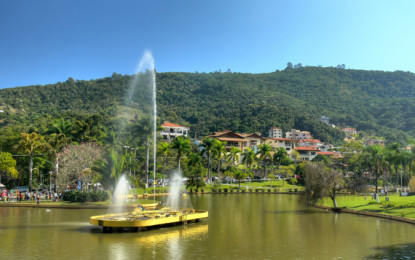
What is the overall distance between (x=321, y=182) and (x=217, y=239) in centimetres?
2216

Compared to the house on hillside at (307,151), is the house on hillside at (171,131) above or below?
above

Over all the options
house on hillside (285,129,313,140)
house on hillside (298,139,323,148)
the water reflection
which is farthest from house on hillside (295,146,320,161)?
the water reflection

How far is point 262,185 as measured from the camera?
92.6 meters

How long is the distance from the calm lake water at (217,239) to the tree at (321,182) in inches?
286

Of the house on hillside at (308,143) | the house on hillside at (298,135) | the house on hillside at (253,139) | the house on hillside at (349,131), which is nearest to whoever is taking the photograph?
the house on hillside at (253,139)

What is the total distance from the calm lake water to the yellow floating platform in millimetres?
663

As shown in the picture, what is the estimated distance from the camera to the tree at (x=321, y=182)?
1677 inches

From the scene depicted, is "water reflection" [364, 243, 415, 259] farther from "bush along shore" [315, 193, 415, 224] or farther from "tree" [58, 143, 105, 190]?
"tree" [58, 143, 105, 190]

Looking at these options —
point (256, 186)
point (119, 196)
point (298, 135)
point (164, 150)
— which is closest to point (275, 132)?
point (298, 135)

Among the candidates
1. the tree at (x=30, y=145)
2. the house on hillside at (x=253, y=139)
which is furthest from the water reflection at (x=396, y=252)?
the house on hillside at (x=253, y=139)

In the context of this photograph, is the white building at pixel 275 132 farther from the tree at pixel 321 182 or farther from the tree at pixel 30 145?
the tree at pixel 30 145

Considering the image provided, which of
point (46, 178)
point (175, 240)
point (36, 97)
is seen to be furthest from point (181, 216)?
point (36, 97)

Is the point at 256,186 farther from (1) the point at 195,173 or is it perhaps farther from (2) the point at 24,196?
(2) the point at 24,196

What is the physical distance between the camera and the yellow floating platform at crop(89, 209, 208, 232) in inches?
1065
